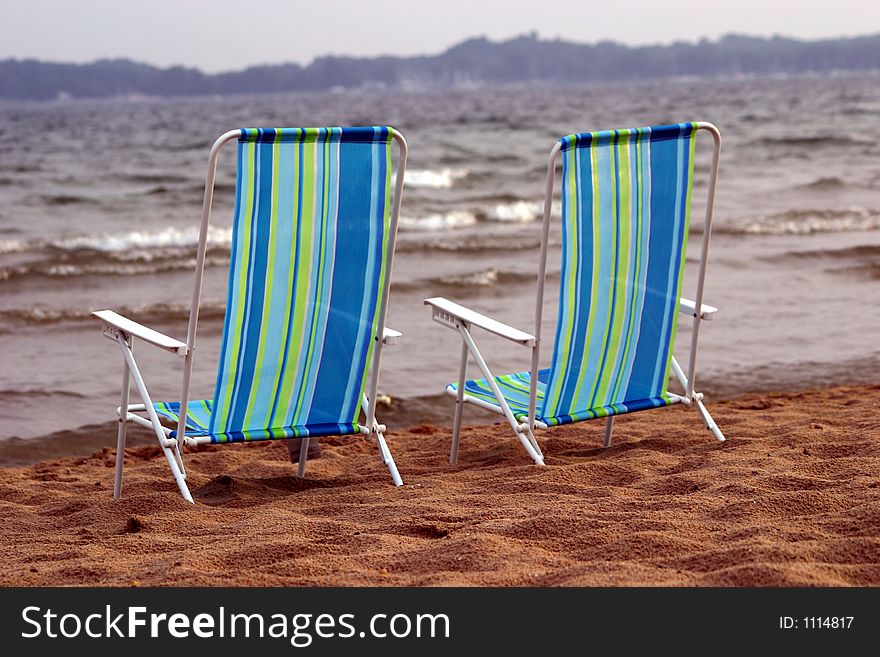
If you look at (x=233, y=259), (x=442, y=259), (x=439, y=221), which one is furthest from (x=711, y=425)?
(x=439, y=221)

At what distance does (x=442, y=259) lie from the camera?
10.8 m

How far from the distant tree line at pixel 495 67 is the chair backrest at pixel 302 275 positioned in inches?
2347

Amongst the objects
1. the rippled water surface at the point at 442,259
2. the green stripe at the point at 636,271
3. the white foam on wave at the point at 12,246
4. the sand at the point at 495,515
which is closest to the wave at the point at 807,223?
the rippled water surface at the point at 442,259

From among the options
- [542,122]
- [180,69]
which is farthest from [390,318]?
[180,69]

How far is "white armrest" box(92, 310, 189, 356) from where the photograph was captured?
11.0 ft

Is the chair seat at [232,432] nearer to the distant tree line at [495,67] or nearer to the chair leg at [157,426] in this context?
the chair leg at [157,426]

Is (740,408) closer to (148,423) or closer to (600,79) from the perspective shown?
(148,423)

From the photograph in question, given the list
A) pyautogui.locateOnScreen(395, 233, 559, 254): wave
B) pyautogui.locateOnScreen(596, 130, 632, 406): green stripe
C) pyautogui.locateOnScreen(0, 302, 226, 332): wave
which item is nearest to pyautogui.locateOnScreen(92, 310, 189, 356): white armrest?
pyautogui.locateOnScreen(596, 130, 632, 406): green stripe

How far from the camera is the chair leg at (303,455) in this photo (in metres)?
3.91

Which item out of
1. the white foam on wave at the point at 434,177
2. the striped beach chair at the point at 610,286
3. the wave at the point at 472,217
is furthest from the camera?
the white foam on wave at the point at 434,177

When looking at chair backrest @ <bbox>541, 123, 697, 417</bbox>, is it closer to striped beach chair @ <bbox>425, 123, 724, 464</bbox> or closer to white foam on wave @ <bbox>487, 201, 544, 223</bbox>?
striped beach chair @ <bbox>425, 123, 724, 464</bbox>

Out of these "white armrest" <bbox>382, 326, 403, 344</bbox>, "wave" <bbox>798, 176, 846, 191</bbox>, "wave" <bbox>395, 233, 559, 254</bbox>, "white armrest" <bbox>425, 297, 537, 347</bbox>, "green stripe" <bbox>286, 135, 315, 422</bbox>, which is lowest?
"wave" <bbox>395, 233, 559, 254</bbox>

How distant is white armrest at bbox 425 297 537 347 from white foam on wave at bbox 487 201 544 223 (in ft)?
33.0

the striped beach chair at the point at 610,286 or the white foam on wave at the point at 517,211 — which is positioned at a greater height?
the striped beach chair at the point at 610,286
